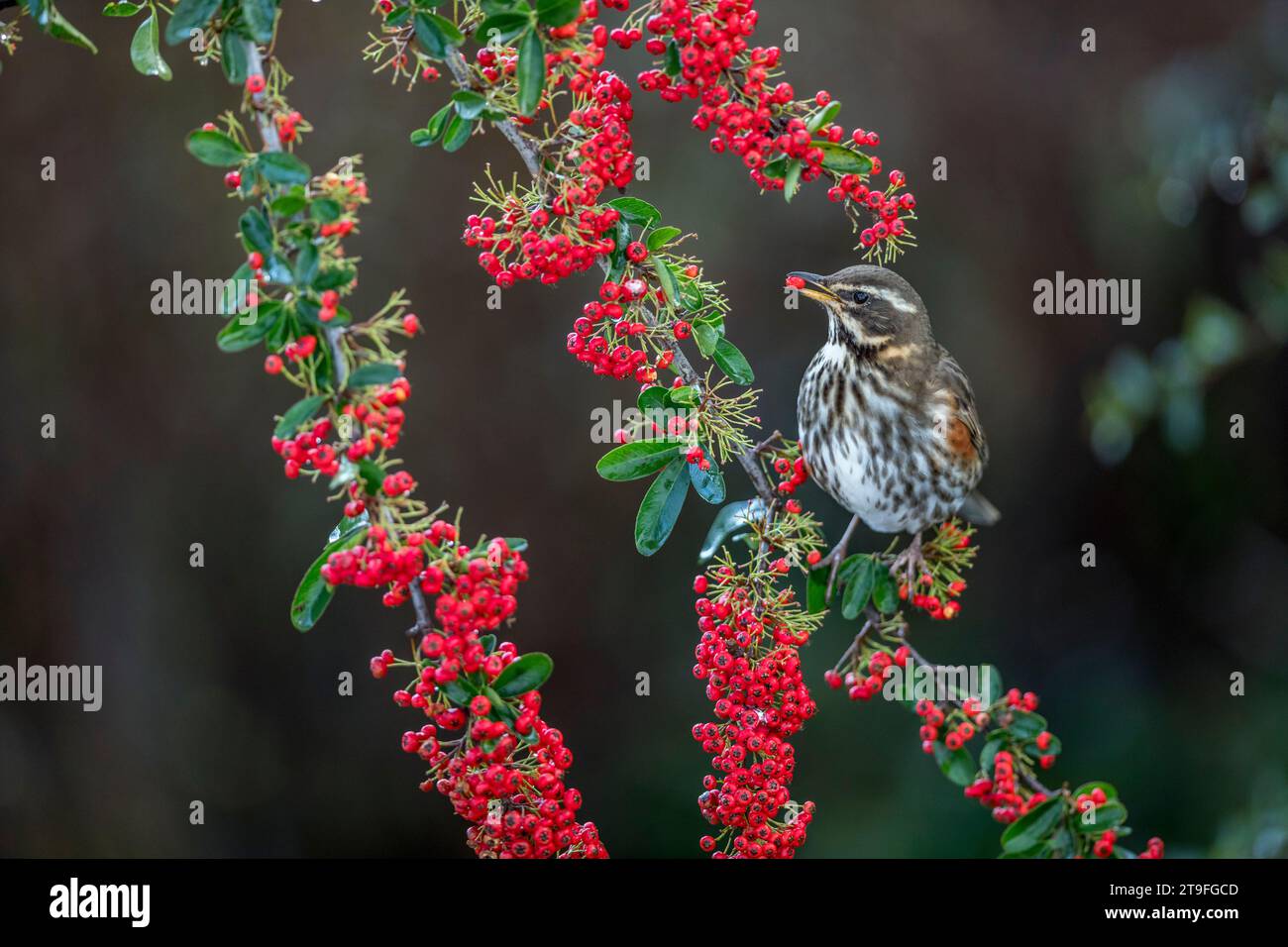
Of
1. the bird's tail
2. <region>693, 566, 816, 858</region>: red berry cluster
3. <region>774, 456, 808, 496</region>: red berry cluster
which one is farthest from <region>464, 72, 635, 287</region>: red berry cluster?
the bird's tail

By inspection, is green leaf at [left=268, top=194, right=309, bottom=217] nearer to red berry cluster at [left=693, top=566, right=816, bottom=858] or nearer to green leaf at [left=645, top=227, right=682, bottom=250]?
green leaf at [left=645, top=227, right=682, bottom=250]

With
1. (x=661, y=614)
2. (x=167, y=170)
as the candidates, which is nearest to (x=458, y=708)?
(x=661, y=614)

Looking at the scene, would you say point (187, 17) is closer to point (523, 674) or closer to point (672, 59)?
point (672, 59)

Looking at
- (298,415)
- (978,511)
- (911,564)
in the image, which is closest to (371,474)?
(298,415)

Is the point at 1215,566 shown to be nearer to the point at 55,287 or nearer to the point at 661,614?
the point at 661,614

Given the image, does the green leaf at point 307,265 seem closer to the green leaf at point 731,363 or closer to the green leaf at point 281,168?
the green leaf at point 281,168

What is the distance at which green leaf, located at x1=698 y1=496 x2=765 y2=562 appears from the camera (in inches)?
101

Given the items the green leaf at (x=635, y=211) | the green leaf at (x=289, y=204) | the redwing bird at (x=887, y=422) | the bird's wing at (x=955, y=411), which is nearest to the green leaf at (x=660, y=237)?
the green leaf at (x=635, y=211)

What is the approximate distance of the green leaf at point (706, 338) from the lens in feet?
7.73

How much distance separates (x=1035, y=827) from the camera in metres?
2.07

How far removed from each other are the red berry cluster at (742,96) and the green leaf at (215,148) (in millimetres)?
668

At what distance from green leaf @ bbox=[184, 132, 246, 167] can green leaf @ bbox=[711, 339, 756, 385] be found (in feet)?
3.13

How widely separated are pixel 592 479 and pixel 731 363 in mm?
3194

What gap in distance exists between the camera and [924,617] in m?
5.50
